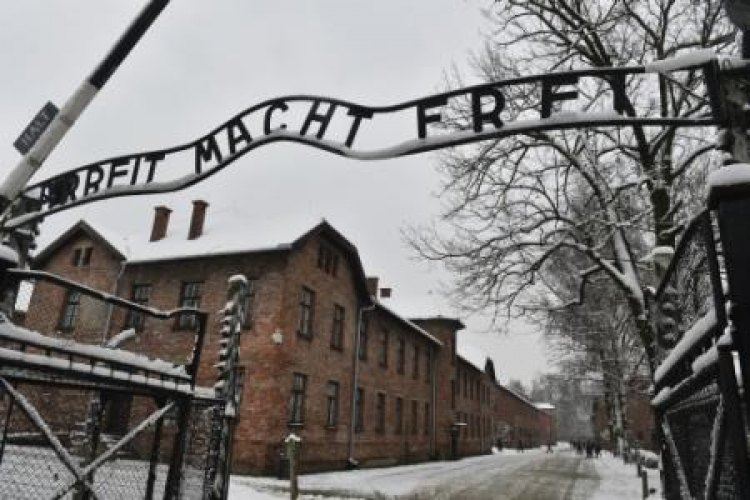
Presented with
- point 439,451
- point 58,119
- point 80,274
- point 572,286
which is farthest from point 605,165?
point 439,451

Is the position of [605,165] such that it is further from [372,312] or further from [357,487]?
[372,312]

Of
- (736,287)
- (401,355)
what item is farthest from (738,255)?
(401,355)

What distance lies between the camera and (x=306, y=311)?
67.4 feet

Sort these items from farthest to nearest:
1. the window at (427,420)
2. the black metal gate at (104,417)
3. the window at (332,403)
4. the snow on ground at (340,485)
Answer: the window at (427,420), the window at (332,403), the snow on ground at (340,485), the black metal gate at (104,417)

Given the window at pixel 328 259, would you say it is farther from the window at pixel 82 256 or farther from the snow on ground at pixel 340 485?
the window at pixel 82 256

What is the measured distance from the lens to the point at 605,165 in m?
13.4

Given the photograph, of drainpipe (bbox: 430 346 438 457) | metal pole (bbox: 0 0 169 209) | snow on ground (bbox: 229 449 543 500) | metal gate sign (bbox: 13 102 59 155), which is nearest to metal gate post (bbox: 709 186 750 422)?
metal pole (bbox: 0 0 169 209)

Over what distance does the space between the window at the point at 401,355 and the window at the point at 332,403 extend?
7.30 m

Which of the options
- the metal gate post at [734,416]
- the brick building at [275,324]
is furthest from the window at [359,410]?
the metal gate post at [734,416]

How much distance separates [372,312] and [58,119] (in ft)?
75.3

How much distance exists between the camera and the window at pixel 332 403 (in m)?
21.5

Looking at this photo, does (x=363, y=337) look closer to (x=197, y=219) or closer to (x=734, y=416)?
(x=197, y=219)

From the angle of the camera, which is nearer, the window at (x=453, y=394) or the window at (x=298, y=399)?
the window at (x=298, y=399)

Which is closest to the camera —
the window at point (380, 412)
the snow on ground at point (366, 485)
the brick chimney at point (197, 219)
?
the snow on ground at point (366, 485)
